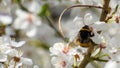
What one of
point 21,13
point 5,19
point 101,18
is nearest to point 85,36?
point 101,18

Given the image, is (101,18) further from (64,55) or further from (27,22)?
(27,22)

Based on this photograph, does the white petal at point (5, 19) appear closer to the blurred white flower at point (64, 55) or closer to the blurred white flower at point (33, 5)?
the blurred white flower at point (33, 5)

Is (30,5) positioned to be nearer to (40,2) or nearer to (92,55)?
(40,2)

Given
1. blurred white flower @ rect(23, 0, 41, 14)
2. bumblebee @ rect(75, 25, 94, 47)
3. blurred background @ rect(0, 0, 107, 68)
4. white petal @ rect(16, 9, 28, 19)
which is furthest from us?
white petal @ rect(16, 9, 28, 19)

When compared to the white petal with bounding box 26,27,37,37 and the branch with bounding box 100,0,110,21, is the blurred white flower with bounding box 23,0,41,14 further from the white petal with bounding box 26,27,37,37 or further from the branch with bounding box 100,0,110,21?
the branch with bounding box 100,0,110,21

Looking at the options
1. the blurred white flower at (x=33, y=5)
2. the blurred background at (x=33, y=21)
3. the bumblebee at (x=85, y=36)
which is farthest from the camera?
the blurred white flower at (x=33, y=5)

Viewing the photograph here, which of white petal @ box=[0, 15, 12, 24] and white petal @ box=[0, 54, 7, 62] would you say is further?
white petal @ box=[0, 15, 12, 24]

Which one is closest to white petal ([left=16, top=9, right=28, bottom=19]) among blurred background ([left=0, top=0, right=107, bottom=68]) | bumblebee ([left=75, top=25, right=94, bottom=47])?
blurred background ([left=0, top=0, right=107, bottom=68])

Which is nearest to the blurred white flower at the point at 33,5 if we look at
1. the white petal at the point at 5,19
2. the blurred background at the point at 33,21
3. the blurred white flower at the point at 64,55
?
the blurred background at the point at 33,21

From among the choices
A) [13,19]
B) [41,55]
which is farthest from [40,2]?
[41,55]
